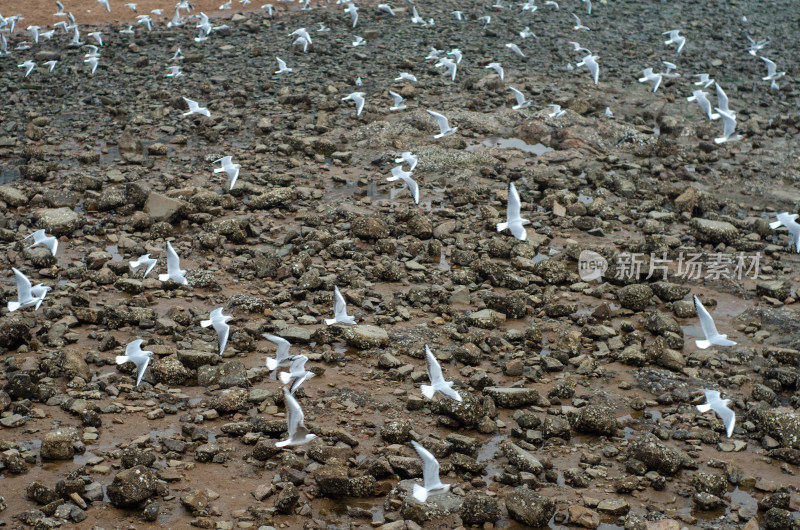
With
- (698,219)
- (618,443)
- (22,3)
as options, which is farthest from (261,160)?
(22,3)

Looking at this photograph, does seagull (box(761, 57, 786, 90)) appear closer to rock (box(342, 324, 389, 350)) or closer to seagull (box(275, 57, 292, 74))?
seagull (box(275, 57, 292, 74))

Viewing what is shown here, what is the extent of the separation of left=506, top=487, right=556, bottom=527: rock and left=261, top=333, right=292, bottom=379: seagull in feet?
11.0

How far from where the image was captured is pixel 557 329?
11.5 m

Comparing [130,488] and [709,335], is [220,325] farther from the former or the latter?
[709,335]

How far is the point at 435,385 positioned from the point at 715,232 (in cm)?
747

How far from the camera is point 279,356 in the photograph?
390 inches

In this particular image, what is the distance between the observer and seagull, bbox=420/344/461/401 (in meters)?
9.04

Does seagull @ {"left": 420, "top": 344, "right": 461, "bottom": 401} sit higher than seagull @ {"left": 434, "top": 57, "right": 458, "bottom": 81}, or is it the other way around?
seagull @ {"left": 420, "top": 344, "right": 461, "bottom": 401}

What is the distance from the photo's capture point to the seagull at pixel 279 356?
970 centimetres

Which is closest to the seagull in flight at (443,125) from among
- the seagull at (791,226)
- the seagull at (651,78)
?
the seagull at (791,226)

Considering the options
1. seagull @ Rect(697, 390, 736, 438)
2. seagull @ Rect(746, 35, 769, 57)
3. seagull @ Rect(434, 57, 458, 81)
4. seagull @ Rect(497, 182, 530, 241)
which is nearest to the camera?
seagull @ Rect(697, 390, 736, 438)

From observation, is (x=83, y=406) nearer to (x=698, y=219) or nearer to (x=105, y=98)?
(x=698, y=219)

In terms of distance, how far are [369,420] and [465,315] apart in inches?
113

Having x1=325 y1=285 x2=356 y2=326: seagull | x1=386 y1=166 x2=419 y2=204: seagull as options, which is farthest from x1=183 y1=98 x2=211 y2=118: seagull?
x1=325 y1=285 x2=356 y2=326: seagull
